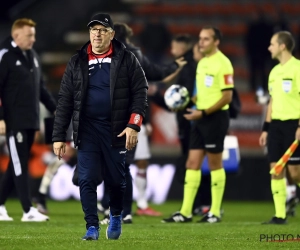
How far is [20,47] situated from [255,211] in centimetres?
474

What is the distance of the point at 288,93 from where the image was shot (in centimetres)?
1134

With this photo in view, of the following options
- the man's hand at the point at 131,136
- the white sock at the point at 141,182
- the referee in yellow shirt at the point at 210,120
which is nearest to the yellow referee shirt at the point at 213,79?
the referee in yellow shirt at the point at 210,120

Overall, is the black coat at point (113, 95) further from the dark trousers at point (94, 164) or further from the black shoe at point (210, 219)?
the black shoe at point (210, 219)

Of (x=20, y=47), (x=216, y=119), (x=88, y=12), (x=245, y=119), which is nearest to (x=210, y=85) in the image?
(x=216, y=119)

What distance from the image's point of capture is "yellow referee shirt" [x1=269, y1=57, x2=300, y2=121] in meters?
11.3

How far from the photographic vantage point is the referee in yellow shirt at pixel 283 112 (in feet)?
37.2

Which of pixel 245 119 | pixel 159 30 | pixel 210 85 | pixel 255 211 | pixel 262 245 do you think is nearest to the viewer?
pixel 262 245

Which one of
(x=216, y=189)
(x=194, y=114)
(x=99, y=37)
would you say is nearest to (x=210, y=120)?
(x=194, y=114)

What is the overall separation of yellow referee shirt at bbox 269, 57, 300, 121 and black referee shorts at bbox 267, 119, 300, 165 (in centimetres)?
8

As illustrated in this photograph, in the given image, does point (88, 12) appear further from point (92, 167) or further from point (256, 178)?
point (92, 167)

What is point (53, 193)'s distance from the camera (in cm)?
1705

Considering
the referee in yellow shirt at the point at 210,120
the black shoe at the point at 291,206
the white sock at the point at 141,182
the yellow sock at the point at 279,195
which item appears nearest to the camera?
the yellow sock at the point at 279,195

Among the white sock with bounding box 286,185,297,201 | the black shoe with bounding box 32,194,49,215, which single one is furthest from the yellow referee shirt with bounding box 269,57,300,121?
the black shoe with bounding box 32,194,49,215

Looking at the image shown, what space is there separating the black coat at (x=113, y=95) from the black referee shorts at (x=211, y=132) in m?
3.15
